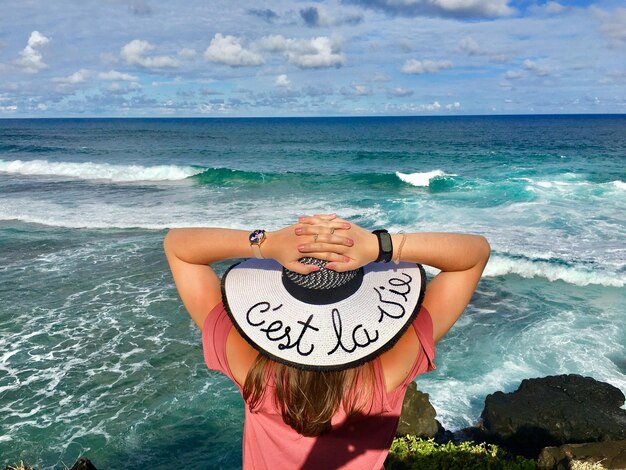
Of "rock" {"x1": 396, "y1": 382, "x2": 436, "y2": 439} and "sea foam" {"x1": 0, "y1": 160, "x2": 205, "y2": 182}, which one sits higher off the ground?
"rock" {"x1": 396, "y1": 382, "x2": 436, "y2": 439}

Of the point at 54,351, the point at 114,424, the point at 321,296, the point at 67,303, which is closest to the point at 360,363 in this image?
the point at 321,296

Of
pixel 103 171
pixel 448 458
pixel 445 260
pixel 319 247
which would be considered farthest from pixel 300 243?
pixel 103 171

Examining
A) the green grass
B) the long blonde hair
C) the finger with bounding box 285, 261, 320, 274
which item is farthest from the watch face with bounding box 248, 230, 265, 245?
the green grass

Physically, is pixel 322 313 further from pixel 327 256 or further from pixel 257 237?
pixel 257 237

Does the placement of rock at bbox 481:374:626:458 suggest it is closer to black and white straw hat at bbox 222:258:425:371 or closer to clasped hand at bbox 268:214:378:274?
black and white straw hat at bbox 222:258:425:371

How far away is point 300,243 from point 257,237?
0.25 meters

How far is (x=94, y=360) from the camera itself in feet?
31.0

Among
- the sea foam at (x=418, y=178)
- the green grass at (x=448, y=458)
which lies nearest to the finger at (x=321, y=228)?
the green grass at (x=448, y=458)

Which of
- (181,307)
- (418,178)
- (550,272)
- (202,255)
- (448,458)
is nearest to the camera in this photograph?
(202,255)

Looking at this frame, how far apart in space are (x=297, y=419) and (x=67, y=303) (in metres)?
11.9

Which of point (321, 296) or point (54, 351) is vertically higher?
point (321, 296)

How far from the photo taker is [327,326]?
151cm

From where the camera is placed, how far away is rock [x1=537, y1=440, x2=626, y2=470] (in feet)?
18.4

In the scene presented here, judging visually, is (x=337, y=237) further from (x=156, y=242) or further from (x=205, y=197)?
(x=205, y=197)
